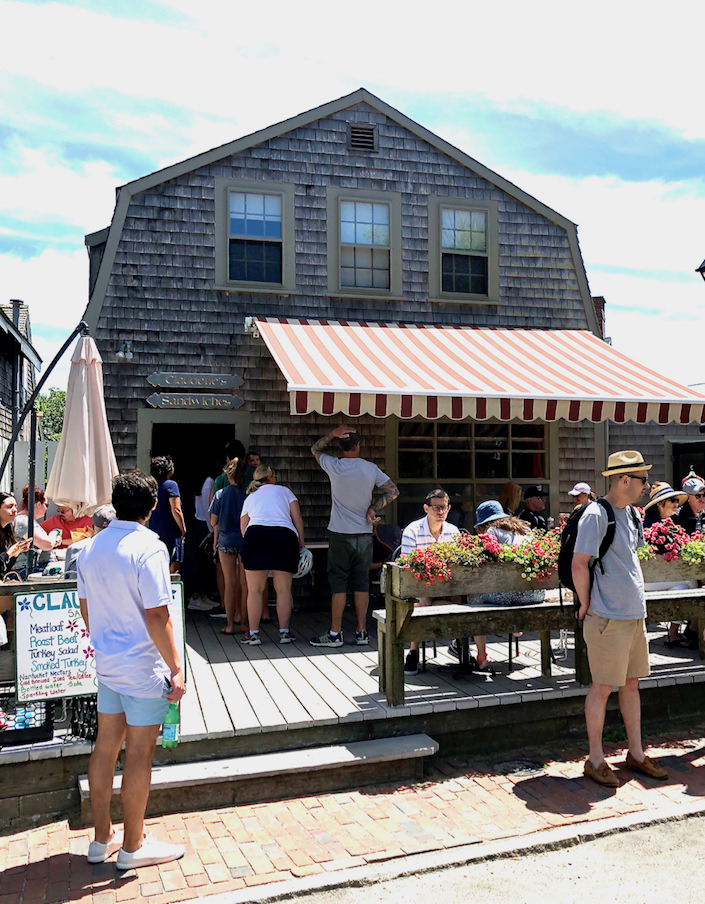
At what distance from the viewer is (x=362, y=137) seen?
395 inches

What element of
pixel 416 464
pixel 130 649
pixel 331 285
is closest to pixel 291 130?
pixel 331 285

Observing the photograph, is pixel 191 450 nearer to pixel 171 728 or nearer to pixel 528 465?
pixel 528 465

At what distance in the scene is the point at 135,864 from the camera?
12.6 ft

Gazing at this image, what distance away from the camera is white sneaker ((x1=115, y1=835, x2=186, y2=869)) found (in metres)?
3.85

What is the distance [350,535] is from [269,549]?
73 cm

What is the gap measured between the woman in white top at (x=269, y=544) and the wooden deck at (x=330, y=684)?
0.36 metres

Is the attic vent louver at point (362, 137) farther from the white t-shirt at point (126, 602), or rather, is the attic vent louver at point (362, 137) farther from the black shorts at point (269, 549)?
the white t-shirt at point (126, 602)

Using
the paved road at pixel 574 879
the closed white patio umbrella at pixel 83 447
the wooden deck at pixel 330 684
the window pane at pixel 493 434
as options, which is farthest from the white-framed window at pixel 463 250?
the paved road at pixel 574 879

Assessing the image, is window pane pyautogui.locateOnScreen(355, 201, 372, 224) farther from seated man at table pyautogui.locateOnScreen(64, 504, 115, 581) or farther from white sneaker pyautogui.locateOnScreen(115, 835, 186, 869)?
white sneaker pyautogui.locateOnScreen(115, 835, 186, 869)

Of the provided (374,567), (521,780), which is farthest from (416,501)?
(521,780)

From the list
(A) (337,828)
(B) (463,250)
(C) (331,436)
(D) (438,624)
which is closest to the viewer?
(A) (337,828)

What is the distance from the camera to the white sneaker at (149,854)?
385 cm

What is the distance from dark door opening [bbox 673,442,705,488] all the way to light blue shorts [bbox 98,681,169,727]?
9729 millimetres

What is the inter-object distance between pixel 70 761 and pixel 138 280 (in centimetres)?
607
